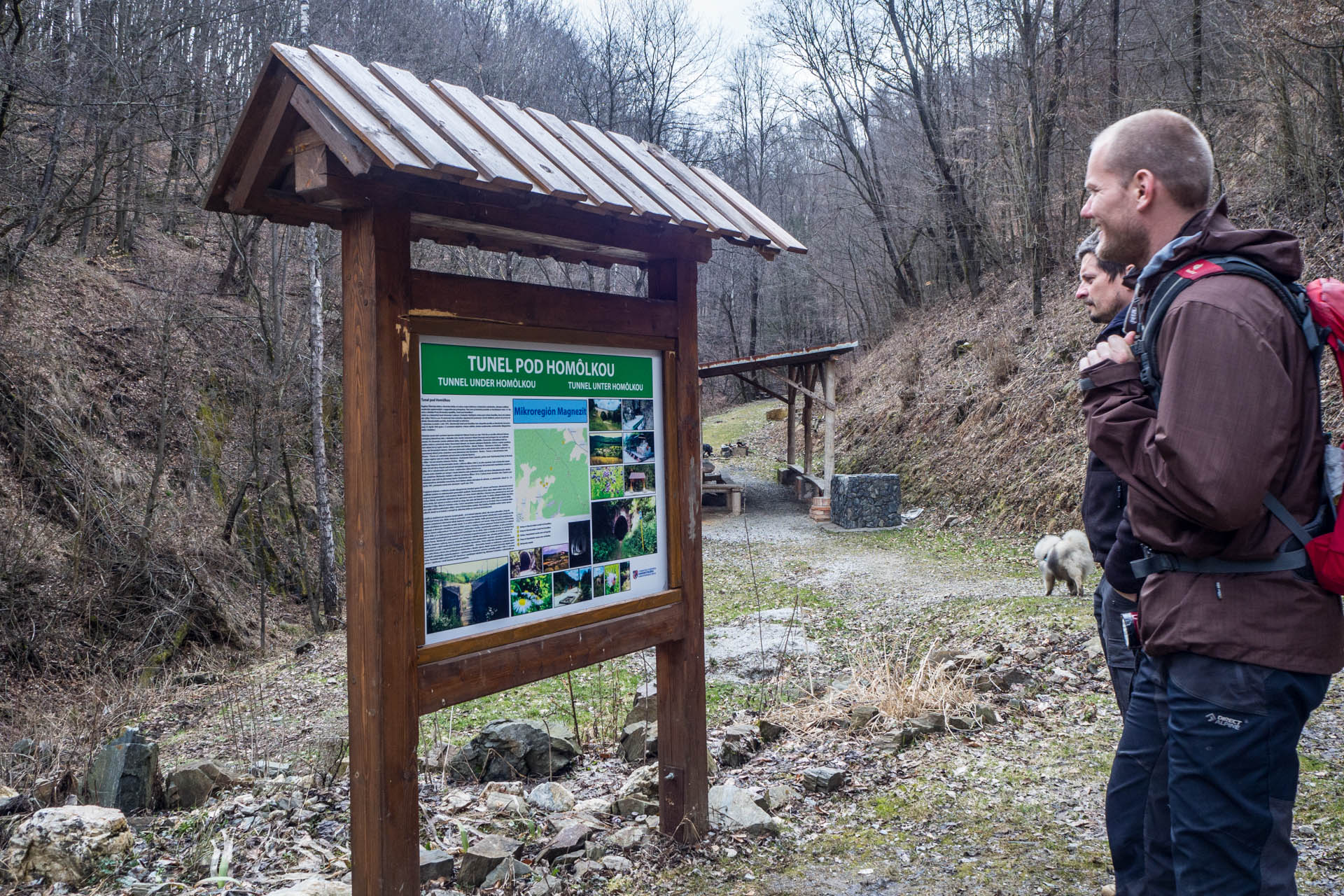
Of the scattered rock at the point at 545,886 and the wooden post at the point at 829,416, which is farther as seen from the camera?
the wooden post at the point at 829,416

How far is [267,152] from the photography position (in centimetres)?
274

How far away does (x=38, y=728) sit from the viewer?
702 cm

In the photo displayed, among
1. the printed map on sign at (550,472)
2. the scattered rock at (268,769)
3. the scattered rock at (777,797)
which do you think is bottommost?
the scattered rock at (268,769)

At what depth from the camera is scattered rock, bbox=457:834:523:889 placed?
329cm

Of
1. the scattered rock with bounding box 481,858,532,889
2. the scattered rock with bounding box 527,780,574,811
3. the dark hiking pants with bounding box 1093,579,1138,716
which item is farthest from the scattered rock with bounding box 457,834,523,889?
the dark hiking pants with bounding box 1093,579,1138,716

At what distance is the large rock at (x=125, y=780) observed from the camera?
4.49m

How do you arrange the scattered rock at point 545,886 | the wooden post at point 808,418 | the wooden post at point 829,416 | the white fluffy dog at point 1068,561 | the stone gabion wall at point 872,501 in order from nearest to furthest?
the scattered rock at point 545,886, the white fluffy dog at point 1068,561, the stone gabion wall at point 872,501, the wooden post at point 829,416, the wooden post at point 808,418

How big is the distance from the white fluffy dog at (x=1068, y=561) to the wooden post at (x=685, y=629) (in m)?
6.70

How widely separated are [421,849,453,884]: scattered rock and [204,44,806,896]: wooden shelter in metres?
0.53

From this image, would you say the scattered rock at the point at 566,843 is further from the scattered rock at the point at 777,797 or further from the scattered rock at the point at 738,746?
the scattered rock at the point at 738,746

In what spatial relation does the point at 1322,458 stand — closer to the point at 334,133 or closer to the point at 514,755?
the point at 334,133

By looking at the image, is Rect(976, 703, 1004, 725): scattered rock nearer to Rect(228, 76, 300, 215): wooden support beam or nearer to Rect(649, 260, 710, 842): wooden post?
Rect(649, 260, 710, 842): wooden post

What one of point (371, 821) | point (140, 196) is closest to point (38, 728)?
point (371, 821)

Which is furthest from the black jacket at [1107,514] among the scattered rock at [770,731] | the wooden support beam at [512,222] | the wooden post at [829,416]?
the wooden post at [829,416]
